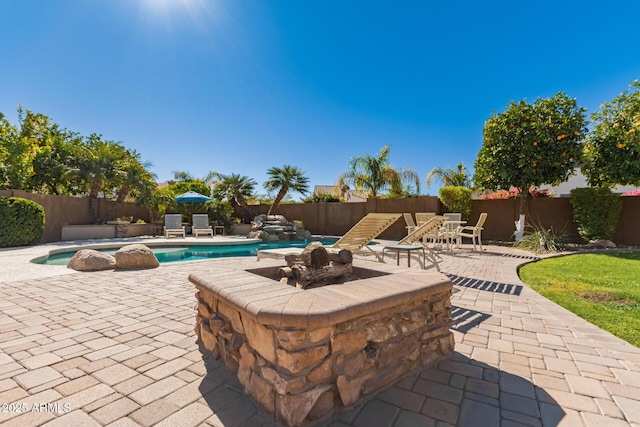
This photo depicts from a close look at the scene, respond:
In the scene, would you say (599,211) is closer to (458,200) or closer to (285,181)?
(458,200)

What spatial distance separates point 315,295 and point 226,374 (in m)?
0.94

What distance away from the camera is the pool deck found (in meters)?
1.69

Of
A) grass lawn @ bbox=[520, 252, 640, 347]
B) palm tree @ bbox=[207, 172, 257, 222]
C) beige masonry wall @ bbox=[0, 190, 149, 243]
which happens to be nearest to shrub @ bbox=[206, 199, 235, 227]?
palm tree @ bbox=[207, 172, 257, 222]

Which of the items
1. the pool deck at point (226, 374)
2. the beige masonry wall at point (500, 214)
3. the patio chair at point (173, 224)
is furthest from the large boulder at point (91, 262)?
the beige masonry wall at point (500, 214)


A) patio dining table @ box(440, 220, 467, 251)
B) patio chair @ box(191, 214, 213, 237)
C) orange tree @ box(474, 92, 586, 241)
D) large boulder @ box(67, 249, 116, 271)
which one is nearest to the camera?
large boulder @ box(67, 249, 116, 271)

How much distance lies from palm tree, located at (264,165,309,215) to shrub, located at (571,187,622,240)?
12.6m

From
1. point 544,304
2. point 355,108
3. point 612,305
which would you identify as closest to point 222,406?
point 544,304

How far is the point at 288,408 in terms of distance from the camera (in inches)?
62.1

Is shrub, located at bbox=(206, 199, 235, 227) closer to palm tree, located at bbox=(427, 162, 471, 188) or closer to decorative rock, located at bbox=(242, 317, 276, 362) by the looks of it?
palm tree, located at bbox=(427, 162, 471, 188)

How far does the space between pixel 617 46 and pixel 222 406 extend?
1393cm

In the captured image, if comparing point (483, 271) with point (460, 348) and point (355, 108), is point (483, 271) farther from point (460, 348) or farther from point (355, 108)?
point (355, 108)

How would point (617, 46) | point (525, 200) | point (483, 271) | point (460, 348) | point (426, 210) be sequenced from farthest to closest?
point (426, 210) < point (525, 200) < point (617, 46) < point (483, 271) < point (460, 348)

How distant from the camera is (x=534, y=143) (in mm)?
9555

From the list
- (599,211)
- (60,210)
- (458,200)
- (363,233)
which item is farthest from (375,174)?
(60,210)
